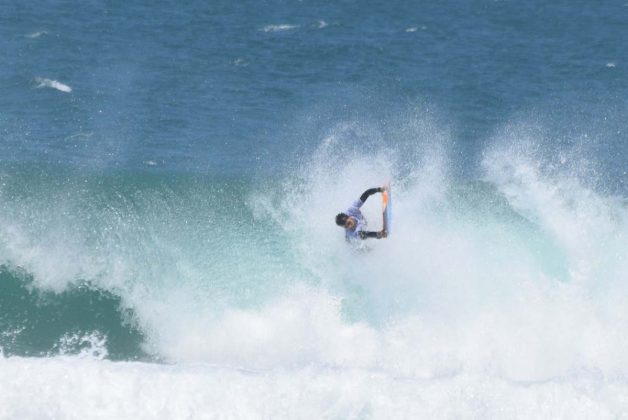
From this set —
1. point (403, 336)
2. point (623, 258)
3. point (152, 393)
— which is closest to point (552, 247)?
point (623, 258)

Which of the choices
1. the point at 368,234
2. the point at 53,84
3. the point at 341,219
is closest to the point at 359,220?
the point at 368,234

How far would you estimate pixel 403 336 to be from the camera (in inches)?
1037

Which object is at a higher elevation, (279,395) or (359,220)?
(359,220)

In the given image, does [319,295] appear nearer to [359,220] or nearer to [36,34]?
[359,220]

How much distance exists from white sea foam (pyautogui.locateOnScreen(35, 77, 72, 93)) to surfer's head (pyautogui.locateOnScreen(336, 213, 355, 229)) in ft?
65.0

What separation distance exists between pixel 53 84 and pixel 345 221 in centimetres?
2082

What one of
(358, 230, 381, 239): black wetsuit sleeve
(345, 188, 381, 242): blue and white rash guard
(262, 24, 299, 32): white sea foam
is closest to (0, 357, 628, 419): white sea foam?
(358, 230, 381, 239): black wetsuit sleeve

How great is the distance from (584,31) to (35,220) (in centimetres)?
2964

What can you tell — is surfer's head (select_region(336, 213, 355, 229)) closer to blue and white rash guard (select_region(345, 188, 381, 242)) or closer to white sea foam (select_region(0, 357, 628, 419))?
blue and white rash guard (select_region(345, 188, 381, 242))

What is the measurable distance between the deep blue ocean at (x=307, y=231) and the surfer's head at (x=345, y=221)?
2220 millimetres

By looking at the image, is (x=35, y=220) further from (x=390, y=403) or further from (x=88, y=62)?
(x=88, y=62)

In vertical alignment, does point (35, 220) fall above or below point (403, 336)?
above

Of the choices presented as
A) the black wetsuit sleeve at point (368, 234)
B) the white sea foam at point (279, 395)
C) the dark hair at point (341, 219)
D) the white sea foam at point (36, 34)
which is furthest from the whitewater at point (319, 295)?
the white sea foam at point (36, 34)

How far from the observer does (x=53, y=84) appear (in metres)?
42.2
